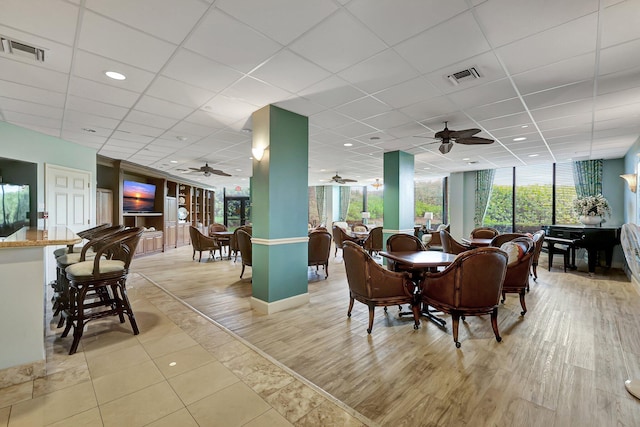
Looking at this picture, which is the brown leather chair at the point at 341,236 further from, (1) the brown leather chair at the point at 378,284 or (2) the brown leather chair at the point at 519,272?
(1) the brown leather chair at the point at 378,284

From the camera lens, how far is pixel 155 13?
Answer: 2010 mm

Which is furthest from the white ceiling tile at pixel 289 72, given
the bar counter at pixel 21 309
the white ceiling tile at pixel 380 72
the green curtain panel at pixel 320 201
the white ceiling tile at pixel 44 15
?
the green curtain panel at pixel 320 201

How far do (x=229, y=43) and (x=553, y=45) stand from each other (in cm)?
271

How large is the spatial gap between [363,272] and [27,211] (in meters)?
5.79

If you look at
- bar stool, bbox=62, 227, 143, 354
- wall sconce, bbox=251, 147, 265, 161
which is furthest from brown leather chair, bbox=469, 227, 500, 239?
bar stool, bbox=62, 227, 143, 354

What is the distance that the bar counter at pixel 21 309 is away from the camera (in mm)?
2070

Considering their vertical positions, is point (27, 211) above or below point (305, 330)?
above

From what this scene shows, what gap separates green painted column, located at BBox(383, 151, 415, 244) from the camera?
249 inches

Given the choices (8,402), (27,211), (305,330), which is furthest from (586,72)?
(27,211)

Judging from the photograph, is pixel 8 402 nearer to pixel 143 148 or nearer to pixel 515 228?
pixel 143 148

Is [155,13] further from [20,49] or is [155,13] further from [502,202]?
[502,202]

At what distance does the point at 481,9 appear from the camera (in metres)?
1.96

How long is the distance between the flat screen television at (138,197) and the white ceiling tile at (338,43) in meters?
7.96

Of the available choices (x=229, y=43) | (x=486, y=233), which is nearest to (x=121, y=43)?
(x=229, y=43)
